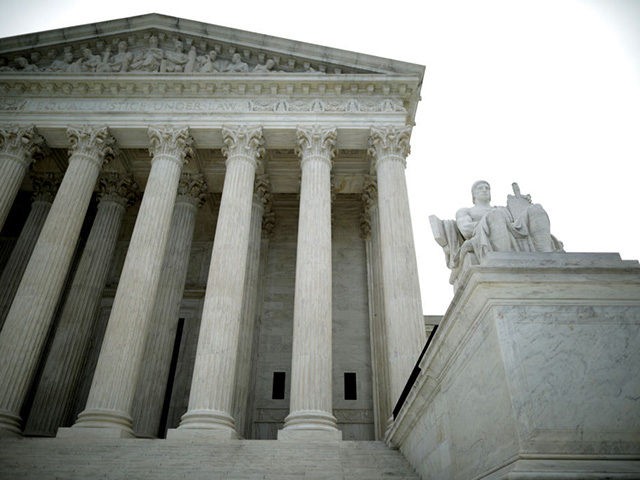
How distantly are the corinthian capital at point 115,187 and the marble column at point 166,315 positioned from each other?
9.91 feet

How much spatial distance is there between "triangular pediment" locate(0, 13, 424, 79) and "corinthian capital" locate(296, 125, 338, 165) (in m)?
3.18

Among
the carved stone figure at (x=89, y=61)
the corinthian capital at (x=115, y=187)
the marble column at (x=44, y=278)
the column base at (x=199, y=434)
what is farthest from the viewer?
the corinthian capital at (x=115, y=187)

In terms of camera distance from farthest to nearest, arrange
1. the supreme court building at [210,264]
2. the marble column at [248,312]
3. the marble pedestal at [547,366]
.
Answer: the marble column at [248,312], the supreme court building at [210,264], the marble pedestal at [547,366]

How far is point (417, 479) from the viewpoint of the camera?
33.4 ft

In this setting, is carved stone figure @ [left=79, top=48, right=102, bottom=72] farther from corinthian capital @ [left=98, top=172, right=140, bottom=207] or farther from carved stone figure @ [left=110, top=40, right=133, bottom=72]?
corinthian capital @ [left=98, top=172, right=140, bottom=207]

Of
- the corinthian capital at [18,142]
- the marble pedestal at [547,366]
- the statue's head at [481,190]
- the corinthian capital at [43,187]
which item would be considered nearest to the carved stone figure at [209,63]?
the corinthian capital at [18,142]

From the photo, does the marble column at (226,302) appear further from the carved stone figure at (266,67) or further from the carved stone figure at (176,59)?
the carved stone figure at (176,59)

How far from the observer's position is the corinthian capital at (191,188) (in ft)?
75.2

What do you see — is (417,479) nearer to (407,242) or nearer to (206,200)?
(407,242)

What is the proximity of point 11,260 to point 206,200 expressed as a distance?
9.56 m

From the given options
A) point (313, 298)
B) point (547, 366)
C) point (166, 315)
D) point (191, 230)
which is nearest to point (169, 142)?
point (191, 230)

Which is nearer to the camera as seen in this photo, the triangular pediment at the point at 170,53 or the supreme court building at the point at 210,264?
the supreme court building at the point at 210,264

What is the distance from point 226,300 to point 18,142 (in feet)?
40.7

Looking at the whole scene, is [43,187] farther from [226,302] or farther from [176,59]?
[226,302]
